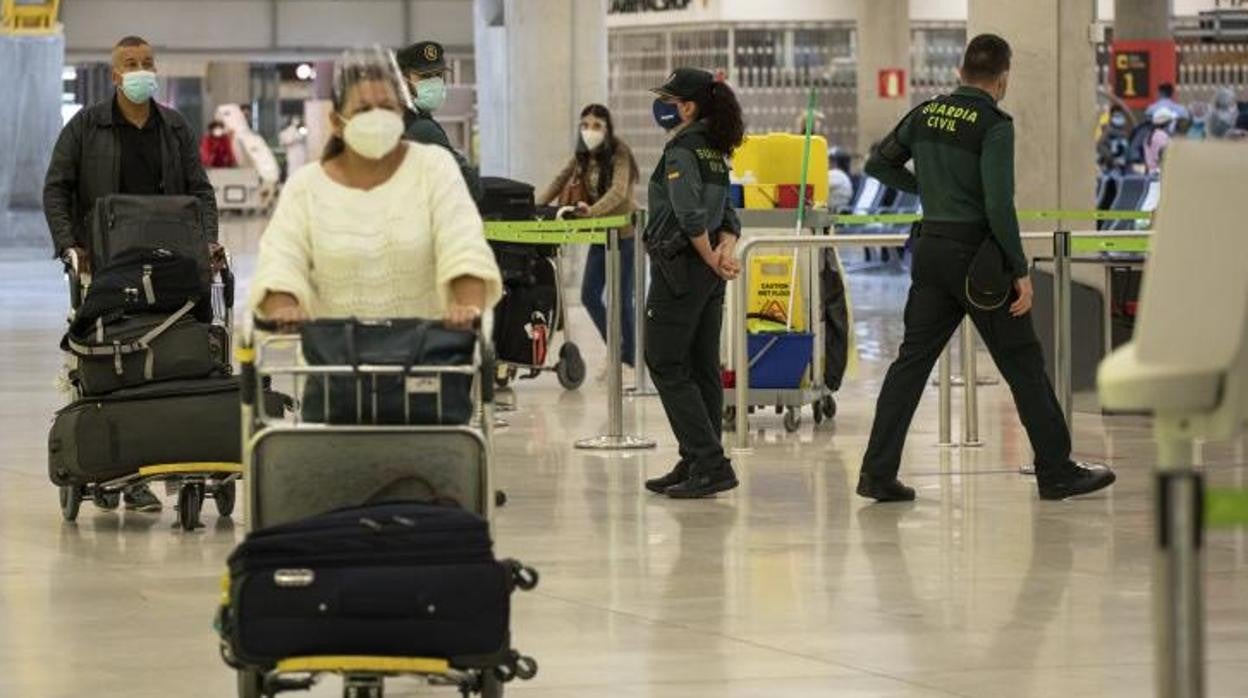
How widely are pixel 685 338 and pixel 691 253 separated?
323 millimetres

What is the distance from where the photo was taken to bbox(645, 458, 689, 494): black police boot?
11.0 meters

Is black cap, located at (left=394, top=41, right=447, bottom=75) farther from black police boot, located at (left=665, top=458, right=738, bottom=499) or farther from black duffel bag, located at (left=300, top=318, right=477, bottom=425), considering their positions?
black duffel bag, located at (left=300, top=318, right=477, bottom=425)

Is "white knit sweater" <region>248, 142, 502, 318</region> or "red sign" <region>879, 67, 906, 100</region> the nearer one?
"white knit sweater" <region>248, 142, 502, 318</region>

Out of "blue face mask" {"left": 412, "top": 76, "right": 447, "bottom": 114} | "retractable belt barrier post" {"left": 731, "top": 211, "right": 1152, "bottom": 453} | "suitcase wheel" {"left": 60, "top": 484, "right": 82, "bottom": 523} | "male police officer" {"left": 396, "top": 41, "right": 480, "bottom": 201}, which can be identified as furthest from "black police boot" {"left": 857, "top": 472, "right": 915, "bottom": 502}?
"suitcase wheel" {"left": 60, "top": 484, "right": 82, "bottom": 523}

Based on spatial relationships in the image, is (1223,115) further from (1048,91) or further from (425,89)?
(425,89)

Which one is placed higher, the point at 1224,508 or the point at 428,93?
the point at 428,93

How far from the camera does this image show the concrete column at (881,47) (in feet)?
128

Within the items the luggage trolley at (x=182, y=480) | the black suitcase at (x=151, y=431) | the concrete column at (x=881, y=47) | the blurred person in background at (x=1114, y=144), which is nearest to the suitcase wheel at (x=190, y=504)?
the luggage trolley at (x=182, y=480)

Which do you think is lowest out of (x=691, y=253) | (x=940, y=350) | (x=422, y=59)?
(x=940, y=350)

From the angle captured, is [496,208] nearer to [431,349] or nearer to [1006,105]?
[1006,105]

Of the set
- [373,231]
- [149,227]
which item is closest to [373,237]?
[373,231]

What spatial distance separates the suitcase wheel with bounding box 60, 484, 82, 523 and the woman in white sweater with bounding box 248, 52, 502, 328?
390 cm

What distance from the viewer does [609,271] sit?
1308cm

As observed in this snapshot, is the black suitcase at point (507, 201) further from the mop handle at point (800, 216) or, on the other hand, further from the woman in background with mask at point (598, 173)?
the mop handle at point (800, 216)
